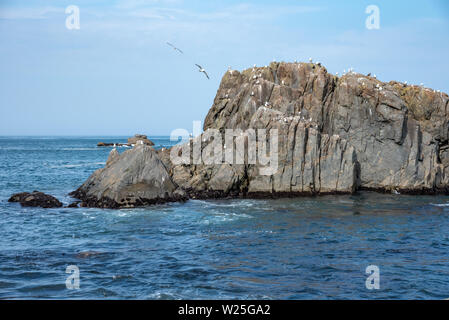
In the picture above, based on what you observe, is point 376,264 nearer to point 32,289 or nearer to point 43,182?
point 32,289

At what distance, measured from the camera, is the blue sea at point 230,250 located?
57.7ft

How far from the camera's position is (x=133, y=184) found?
3588cm

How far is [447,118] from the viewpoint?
48125mm

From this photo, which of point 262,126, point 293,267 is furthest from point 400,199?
point 293,267

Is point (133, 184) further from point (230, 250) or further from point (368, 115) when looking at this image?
point (368, 115)

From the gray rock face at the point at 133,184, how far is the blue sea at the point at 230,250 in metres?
1.48

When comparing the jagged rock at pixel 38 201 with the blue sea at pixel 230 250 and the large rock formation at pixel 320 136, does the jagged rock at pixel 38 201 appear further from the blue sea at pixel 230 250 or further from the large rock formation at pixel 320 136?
the large rock formation at pixel 320 136

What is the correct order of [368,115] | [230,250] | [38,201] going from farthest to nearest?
[368,115], [38,201], [230,250]

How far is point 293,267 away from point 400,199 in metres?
23.5

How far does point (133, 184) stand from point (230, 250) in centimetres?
1503

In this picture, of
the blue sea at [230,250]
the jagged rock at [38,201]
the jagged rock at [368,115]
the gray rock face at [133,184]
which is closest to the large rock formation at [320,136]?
the jagged rock at [368,115]

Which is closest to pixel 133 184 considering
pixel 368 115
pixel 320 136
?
pixel 320 136

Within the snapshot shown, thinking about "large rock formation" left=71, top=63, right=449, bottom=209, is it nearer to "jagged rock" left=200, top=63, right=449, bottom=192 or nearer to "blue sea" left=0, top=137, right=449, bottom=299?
"jagged rock" left=200, top=63, right=449, bottom=192

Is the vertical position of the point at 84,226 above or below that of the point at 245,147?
below
